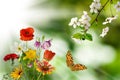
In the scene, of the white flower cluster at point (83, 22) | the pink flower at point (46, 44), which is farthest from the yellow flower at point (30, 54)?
the white flower cluster at point (83, 22)

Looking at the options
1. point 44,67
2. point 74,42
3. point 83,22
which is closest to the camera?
point 83,22

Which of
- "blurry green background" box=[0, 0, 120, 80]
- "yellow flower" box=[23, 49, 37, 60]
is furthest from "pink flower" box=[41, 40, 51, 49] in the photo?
"blurry green background" box=[0, 0, 120, 80]

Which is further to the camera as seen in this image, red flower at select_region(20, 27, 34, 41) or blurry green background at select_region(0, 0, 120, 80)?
blurry green background at select_region(0, 0, 120, 80)

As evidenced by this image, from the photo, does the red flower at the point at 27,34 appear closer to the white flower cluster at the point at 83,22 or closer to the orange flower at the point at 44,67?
the orange flower at the point at 44,67

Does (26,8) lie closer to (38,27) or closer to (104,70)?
(38,27)

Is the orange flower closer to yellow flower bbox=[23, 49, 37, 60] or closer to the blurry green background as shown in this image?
yellow flower bbox=[23, 49, 37, 60]

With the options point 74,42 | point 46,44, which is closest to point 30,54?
point 46,44

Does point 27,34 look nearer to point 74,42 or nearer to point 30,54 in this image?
point 30,54

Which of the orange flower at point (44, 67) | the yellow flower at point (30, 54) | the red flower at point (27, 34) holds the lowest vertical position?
the orange flower at point (44, 67)
